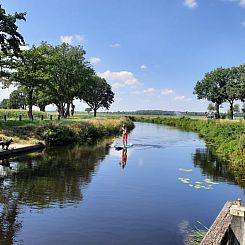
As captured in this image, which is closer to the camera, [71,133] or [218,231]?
[218,231]

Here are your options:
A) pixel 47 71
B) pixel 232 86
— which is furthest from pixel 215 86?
pixel 47 71

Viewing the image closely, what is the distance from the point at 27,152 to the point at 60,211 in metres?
18.7

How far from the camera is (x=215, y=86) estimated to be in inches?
3878

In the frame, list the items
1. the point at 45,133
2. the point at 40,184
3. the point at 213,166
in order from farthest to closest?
the point at 45,133 < the point at 213,166 < the point at 40,184

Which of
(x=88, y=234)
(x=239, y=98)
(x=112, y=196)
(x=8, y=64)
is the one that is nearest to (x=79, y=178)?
(x=112, y=196)

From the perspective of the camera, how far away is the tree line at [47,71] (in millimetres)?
45266

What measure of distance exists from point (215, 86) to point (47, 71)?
55268mm

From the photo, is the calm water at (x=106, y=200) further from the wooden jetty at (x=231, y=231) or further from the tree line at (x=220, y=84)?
the tree line at (x=220, y=84)

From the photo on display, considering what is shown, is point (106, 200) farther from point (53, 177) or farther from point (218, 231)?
point (218, 231)

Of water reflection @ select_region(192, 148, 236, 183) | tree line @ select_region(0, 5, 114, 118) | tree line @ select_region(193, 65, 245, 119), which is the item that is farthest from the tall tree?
water reflection @ select_region(192, 148, 236, 183)

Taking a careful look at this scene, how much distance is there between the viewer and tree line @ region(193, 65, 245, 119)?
91875 mm

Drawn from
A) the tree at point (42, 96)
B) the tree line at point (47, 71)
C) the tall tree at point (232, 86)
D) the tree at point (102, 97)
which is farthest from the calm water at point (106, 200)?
the tree at point (102, 97)

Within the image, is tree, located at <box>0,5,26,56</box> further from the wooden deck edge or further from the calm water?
the wooden deck edge

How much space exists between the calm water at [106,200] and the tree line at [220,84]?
2661 inches
